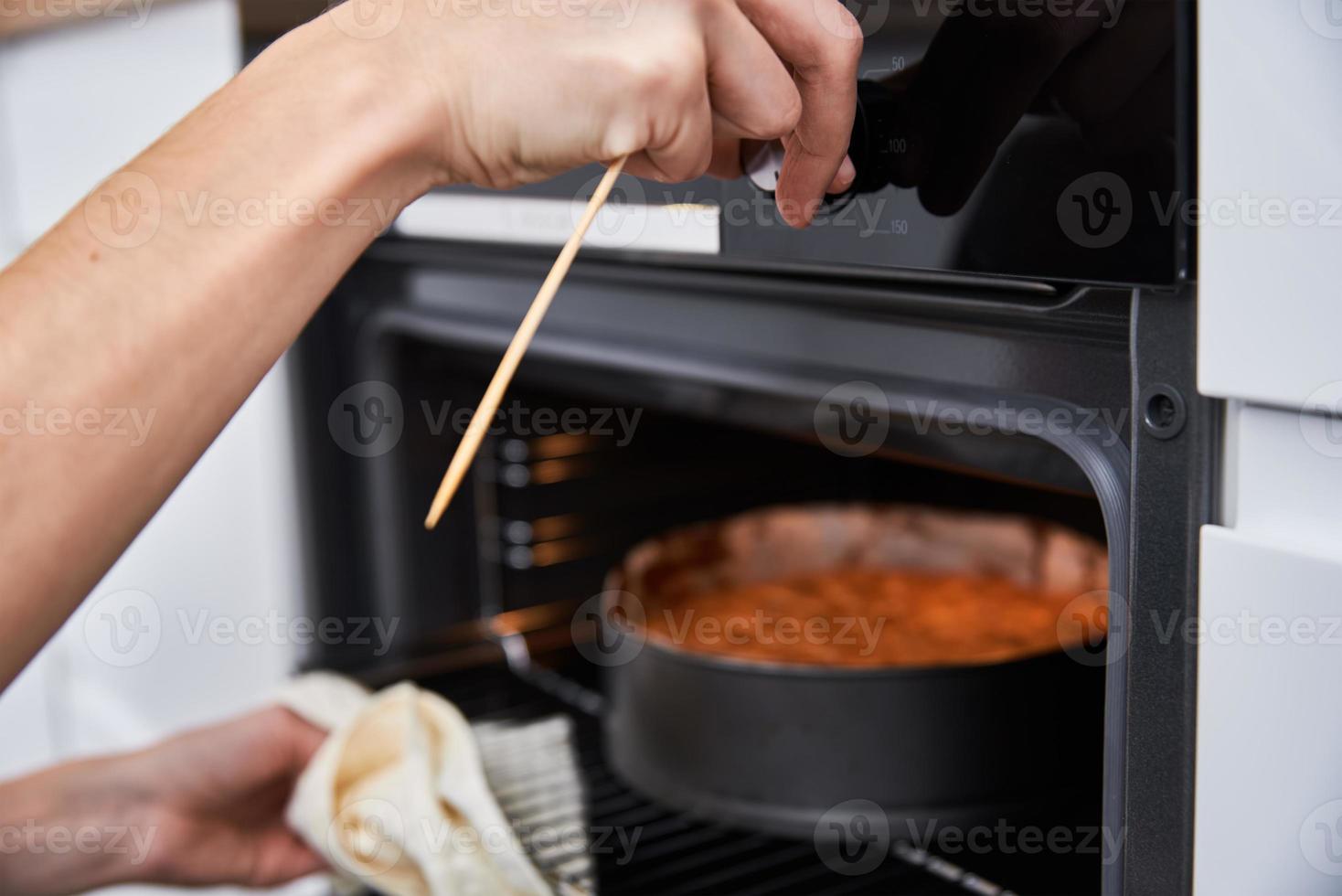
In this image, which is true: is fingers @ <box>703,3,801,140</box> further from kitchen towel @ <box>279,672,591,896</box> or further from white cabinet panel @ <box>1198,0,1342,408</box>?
kitchen towel @ <box>279,672,591,896</box>

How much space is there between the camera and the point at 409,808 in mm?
722

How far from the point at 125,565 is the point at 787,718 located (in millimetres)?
871

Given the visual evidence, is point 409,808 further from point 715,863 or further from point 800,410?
point 800,410

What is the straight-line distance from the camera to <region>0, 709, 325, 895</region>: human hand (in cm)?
84

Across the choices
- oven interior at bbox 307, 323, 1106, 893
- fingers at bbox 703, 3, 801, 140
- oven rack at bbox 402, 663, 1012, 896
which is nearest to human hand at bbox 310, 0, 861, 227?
fingers at bbox 703, 3, 801, 140

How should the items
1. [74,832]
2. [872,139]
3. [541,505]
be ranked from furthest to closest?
1. [541,505]
2. [74,832]
3. [872,139]

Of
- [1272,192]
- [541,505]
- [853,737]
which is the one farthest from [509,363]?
[541,505]

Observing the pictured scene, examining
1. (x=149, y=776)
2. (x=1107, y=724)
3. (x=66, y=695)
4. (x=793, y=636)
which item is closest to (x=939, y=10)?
(x=1107, y=724)

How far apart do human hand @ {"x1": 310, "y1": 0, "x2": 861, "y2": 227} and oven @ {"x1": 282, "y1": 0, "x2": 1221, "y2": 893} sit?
0.19 feet

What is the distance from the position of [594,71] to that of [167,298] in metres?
0.17

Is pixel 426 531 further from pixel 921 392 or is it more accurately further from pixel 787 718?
pixel 921 392

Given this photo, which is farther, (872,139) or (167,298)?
(872,139)

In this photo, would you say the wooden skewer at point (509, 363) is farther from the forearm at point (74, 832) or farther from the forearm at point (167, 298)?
the forearm at point (74, 832)

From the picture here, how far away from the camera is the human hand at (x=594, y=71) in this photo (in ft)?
1.55
